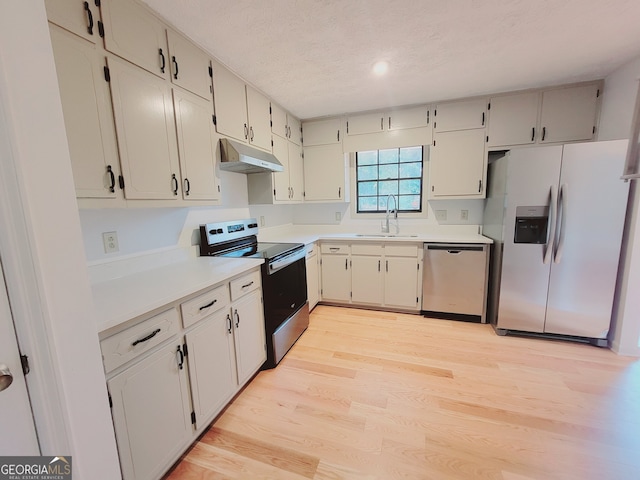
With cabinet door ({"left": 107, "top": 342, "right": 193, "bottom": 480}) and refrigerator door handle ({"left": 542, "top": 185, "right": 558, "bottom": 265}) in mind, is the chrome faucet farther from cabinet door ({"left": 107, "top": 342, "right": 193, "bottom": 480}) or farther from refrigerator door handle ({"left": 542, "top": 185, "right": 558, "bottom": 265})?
cabinet door ({"left": 107, "top": 342, "right": 193, "bottom": 480})

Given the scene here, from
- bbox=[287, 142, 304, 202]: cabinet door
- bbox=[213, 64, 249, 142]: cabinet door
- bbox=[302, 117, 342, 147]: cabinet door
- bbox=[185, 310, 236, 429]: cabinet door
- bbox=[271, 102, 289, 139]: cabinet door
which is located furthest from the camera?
bbox=[302, 117, 342, 147]: cabinet door

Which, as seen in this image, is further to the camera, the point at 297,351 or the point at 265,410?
the point at 297,351

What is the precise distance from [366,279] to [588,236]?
2.02 metres

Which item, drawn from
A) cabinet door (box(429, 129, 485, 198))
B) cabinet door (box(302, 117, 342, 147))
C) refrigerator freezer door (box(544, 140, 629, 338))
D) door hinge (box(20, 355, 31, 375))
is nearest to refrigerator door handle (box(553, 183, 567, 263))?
refrigerator freezer door (box(544, 140, 629, 338))

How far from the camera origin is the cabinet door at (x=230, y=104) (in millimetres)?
1981

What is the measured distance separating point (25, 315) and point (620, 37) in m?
3.46

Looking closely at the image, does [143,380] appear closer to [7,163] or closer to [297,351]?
[7,163]

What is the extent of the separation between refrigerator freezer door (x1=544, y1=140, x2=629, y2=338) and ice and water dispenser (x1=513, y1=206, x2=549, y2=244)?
11 centimetres

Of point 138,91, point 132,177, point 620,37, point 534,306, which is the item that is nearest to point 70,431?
point 132,177

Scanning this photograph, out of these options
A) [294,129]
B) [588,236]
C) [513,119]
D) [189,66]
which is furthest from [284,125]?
[588,236]

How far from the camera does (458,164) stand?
115 inches

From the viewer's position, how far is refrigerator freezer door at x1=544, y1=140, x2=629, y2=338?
2.12 meters

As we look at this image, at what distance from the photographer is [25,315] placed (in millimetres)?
651

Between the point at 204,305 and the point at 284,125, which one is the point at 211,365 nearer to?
the point at 204,305
